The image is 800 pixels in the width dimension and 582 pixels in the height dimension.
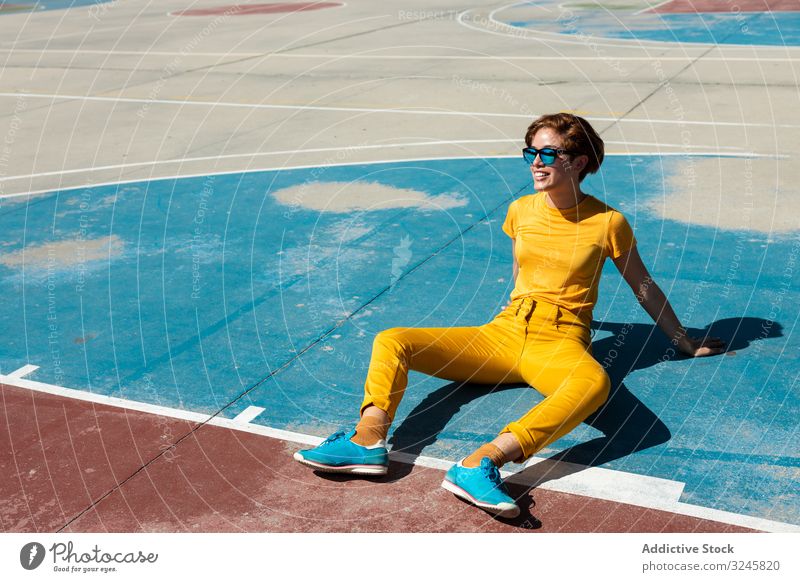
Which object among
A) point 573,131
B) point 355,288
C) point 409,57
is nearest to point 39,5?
point 409,57

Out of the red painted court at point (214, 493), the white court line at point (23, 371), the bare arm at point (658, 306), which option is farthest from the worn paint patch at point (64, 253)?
the bare arm at point (658, 306)

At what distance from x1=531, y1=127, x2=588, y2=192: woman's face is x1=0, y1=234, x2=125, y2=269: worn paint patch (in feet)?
14.1

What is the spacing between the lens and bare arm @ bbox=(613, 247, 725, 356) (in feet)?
17.9

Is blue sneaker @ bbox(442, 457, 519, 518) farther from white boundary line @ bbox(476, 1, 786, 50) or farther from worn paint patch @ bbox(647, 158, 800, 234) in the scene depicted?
white boundary line @ bbox(476, 1, 786, 50)

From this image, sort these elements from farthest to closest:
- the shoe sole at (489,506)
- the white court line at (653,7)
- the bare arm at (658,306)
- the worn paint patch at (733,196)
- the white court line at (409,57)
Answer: the white court line at (653,7)
the white court line at (409,57)
the worn paint patch at (733,196)
the bare arm at (658,306)
the shoe sole at (489,506)

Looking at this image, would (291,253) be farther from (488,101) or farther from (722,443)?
(488,101)

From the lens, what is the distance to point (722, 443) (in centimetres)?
495

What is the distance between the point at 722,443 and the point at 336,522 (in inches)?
80.0

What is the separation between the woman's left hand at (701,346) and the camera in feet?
19.1

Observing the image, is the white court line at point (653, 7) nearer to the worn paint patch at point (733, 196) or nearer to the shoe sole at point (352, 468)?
the worn paint patch at point (733, 196)

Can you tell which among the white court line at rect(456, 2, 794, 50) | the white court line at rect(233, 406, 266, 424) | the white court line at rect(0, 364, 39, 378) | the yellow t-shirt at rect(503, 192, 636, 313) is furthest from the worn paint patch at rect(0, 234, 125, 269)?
the white court line at rect(456, 2, 794, 50)

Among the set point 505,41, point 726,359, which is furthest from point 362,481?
point 505,41

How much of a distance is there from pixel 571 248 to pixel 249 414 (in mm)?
2028

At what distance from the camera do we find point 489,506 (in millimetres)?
4316
